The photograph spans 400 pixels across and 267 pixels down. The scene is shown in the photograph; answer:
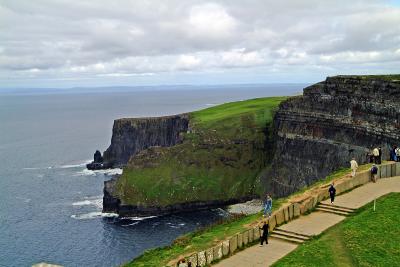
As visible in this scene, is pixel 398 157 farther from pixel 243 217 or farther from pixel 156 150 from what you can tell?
pixel 156 150

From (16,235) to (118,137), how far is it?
86.1 metres

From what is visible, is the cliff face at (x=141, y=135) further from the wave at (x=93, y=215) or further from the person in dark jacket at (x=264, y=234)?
the person in dark jacket at (x=264, y=234)

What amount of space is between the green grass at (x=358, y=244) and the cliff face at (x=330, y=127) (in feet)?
163

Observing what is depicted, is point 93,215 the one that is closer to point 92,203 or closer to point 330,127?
point 92,203

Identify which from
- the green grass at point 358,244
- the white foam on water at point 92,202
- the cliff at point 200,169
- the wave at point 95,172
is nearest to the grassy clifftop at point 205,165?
the cliff at point 200,169

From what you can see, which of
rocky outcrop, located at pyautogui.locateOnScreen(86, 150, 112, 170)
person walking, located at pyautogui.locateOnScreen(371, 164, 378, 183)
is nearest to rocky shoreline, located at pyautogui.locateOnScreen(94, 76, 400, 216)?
person walking, located at pyautogui.locateOnScreen(371, 164, 378, 183)

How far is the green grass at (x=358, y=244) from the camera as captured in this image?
31797 millimetres

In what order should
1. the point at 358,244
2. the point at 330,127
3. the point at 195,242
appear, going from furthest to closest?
the point at 330,127
the point at 195,242
the point at 358,244

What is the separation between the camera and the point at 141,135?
179 meters

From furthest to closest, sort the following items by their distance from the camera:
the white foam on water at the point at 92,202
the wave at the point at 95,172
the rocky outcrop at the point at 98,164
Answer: the rocky outcrop at the point at 98,164 < the wave at the point at 95,172 < the white foam on water at the point at 92,202

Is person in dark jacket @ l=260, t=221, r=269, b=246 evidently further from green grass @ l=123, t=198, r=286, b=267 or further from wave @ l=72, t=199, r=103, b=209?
wave @ l=72, t=199, r=103, b=209

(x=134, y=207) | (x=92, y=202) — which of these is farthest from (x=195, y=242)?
(x=92, y=202)

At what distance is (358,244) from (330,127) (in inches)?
3134

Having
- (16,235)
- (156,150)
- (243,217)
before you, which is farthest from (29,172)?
(243,217)
